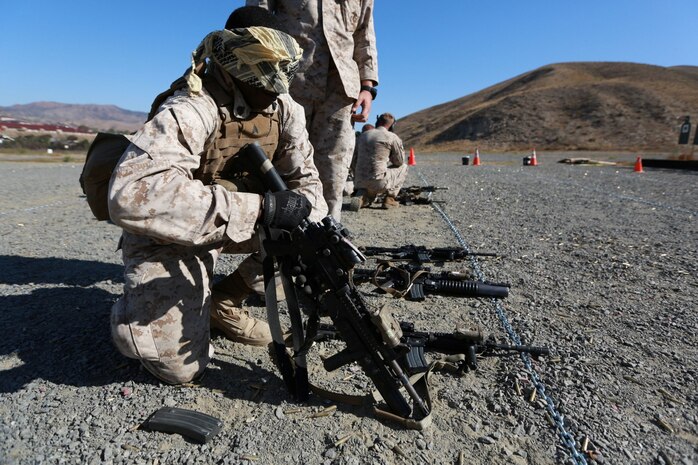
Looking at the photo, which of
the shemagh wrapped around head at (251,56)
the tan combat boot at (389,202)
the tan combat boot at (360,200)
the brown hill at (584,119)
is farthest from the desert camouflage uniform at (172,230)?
the brown hill at (584,119)

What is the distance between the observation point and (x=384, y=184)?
7.47 meters

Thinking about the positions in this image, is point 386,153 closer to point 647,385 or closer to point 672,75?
point 647,385

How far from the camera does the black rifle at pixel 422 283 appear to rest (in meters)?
3.19

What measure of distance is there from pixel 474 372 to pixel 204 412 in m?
1.30

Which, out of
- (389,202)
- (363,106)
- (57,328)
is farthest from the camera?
(389,202)

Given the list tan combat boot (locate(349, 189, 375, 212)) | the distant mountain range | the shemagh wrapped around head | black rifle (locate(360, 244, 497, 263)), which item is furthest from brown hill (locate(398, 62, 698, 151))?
the shemagh wrapped around head

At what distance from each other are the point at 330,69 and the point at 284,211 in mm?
2047

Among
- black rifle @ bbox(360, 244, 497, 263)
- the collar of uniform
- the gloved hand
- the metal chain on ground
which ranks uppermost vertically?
the collar of uniform

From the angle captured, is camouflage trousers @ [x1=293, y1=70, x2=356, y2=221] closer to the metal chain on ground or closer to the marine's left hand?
the marine's left hand

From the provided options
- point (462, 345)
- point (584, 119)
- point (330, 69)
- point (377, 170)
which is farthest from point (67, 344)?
point (584, 119)

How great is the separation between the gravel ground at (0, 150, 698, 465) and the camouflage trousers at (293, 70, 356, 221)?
0.99 m

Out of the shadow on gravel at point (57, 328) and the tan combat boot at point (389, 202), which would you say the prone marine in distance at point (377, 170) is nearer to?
the tan combat boot at point (389, 202)

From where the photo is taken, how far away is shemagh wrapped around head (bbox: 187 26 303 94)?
2.13m

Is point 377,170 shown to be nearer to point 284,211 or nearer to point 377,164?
A: point 377,164
